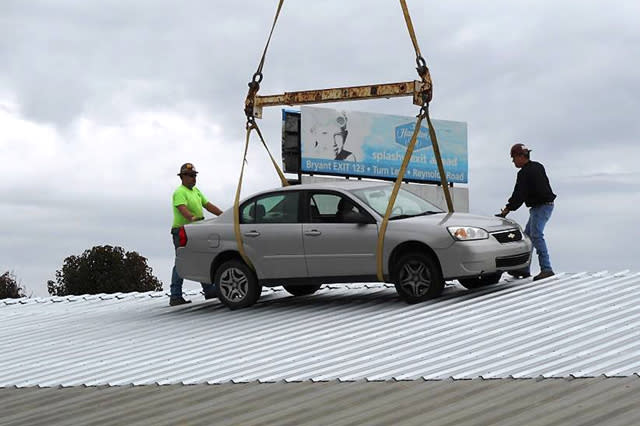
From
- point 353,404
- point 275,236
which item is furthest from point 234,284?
point 353,404

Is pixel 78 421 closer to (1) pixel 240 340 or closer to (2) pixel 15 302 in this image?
(1) pixel 240 340

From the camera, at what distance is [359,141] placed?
42438 mm

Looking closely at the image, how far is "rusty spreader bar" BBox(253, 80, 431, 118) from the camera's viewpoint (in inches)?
603

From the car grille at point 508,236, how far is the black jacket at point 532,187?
78 centimetres

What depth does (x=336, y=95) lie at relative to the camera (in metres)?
16.1

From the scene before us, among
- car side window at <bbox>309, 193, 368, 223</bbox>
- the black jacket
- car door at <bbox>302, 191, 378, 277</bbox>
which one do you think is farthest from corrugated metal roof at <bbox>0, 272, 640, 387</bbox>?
car side window at <bbox>309, 193, 368, 223</bbox>

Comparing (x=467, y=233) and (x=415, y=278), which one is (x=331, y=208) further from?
(x=467, y=233)

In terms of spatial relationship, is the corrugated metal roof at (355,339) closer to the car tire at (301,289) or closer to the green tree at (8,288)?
the car tire at (301,289)

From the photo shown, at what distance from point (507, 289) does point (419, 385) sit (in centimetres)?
526

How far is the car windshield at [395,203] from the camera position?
48.0 ft

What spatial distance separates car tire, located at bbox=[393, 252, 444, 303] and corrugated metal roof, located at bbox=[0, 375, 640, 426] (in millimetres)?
4091

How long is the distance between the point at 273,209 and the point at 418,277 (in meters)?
2.43

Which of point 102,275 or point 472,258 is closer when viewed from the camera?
point 472,258

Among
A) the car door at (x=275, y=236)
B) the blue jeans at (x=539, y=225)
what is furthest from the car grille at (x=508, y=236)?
the car door at (x=275, y=236)
